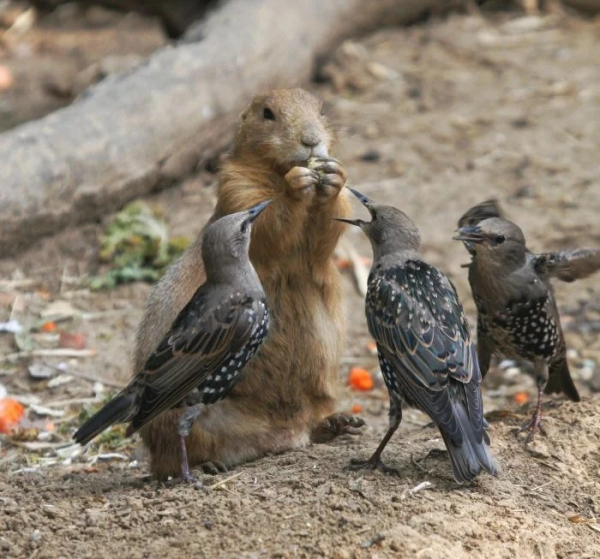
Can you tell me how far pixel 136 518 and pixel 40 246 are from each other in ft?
15.2

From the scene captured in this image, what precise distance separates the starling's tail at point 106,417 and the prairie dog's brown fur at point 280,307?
1.74 ft

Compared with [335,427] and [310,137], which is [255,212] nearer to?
[310,137]

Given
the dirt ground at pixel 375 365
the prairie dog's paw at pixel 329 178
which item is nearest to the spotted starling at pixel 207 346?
the dirt ground at pixel 375 365

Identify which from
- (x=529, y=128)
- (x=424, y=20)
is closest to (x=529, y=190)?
(x=529, y=128)

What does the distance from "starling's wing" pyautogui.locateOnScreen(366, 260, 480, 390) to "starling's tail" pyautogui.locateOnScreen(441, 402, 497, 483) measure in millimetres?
180

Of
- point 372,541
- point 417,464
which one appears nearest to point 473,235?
point 417,464

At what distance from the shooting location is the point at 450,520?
441 centimetres

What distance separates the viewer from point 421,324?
484cm

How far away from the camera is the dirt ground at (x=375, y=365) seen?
4.43 metres

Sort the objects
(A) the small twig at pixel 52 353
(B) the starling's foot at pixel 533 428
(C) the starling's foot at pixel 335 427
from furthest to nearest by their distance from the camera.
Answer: (A) the small twig at pixel 52 353
(C) the starling's foot at pixel 335 427
(B) the starling's foot at pixel 533 428

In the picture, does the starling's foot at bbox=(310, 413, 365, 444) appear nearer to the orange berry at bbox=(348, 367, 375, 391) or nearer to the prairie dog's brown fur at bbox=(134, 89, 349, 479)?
the prairie dog's brown fur at bbox=(134, 89, 349, 479)

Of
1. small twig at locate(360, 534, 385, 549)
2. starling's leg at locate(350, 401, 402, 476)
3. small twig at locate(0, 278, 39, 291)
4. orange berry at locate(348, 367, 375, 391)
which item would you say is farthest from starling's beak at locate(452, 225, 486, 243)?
small twig at locate(0, 278, 39, 291)

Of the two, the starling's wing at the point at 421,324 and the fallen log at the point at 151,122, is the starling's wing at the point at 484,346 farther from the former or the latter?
the fallen log at the point at 151,122

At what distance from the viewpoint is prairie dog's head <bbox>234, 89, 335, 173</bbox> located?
19.6 ft
